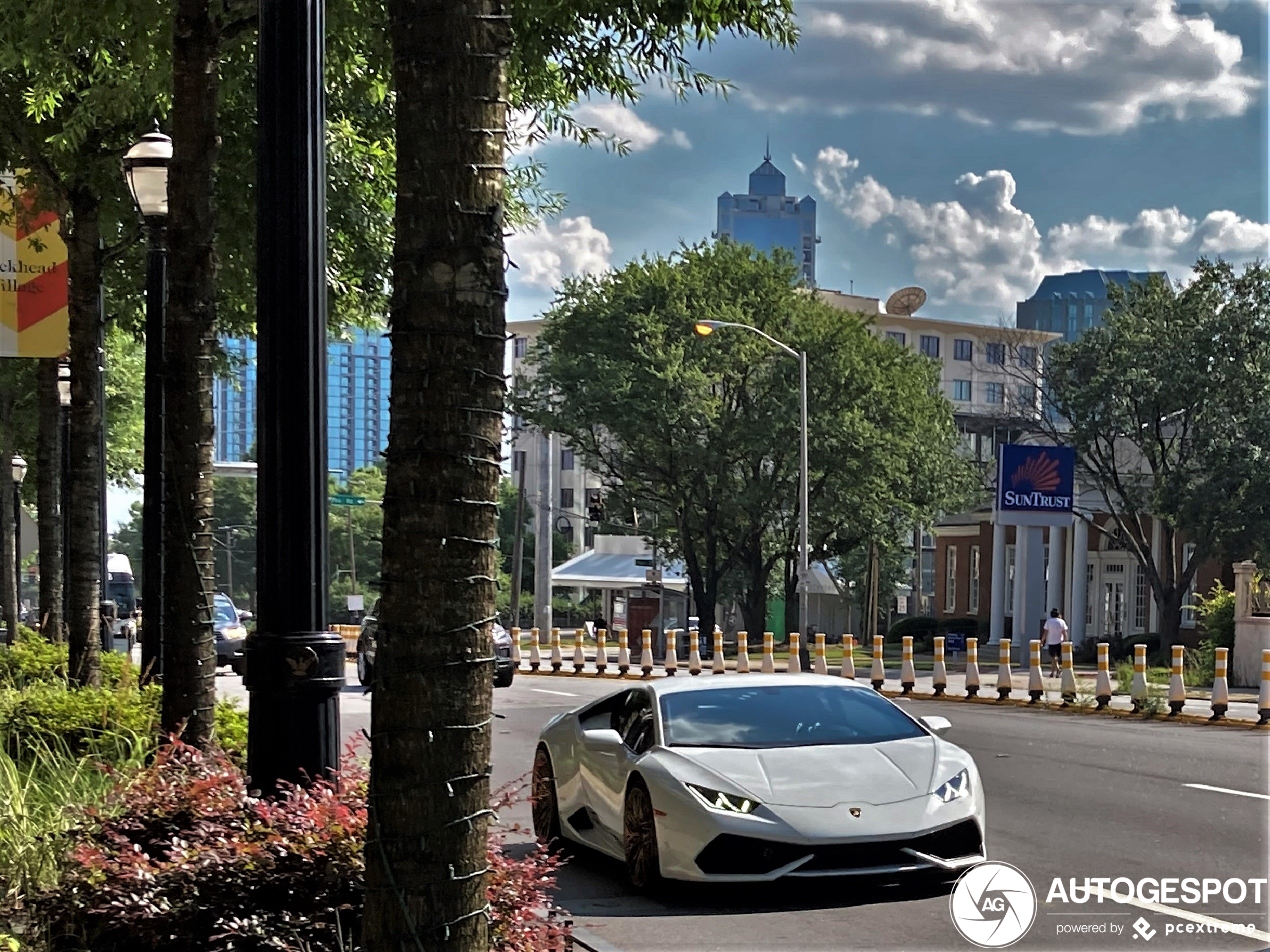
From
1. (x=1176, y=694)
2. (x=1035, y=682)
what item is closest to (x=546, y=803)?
(x=1176, y=694)

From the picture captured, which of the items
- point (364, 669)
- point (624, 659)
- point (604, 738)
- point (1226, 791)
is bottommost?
point (624, 659)

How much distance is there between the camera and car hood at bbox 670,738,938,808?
9141 millimetres

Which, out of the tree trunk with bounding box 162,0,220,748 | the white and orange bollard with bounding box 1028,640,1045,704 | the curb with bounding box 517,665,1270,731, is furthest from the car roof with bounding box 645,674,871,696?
the white and orange bollard with bounding box 1028,640,1045,704

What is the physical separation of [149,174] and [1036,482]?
29371 mm

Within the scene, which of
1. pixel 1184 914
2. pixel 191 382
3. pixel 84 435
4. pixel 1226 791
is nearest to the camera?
pixel 1184 914

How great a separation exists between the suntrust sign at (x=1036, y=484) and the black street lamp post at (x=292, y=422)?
33.0 metres

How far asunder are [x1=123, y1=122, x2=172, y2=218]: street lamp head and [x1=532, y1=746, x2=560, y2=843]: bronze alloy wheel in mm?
5275

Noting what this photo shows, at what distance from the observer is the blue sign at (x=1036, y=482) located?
127 feet

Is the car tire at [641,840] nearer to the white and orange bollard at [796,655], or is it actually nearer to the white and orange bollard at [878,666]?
the white and orange bollard at [878,666]

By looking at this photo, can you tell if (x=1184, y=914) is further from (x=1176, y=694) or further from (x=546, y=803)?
(x=1176, y=694)

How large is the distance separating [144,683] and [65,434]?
19572 millimetres

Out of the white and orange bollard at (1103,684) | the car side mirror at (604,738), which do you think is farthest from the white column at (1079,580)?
the car side mirror at (604,738)

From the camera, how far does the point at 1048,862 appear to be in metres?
10.3

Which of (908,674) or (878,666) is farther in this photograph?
(878,666)
